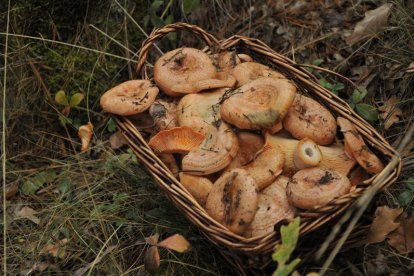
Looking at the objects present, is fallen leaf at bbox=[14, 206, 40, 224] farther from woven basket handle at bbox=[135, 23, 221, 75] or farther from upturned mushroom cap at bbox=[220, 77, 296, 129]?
upturned mushroom cap at bbox=[220, 77, 296, 129]

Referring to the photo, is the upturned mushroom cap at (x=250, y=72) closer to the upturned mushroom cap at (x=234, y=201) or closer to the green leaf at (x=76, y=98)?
the upturned mushroom cap at (x=234, y=201)

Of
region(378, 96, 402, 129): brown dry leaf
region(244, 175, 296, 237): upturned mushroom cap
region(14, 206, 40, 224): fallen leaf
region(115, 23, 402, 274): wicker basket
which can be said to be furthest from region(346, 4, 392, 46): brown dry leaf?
region(14, 206, 40, 224): fallen leaf

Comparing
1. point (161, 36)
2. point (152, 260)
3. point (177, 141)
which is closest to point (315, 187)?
point (177, 141)

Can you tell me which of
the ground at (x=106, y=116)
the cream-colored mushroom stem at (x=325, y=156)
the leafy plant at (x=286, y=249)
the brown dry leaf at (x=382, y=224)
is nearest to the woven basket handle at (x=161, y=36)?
the ground at (x=106, y=116)

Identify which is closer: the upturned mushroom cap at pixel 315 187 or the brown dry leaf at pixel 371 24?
the upturned mushroom cap at pixel 315 187

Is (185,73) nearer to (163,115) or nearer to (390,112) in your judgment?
(163,115)

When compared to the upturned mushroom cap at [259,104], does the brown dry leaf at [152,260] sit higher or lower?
lower

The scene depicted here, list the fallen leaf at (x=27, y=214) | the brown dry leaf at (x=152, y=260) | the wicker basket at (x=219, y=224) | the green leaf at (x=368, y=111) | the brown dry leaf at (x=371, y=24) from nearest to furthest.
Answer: the wicker basket at (x=219, y=224)
the brown dry leaf at (x=152, y=260)
the green leaf at (x=368, y=111)
the fallen leaf at (x=27, y=214)
the brown dry leaf at (x=371, y=24)
